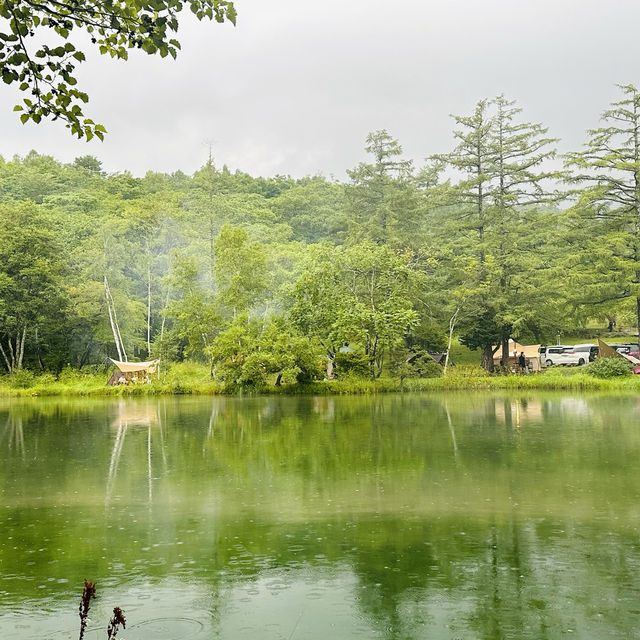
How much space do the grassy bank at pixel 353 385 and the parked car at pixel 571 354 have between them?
4.15 m

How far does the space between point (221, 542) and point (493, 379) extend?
88.1ft

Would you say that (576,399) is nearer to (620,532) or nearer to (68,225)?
(620,532)

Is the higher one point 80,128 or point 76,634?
point 80,128

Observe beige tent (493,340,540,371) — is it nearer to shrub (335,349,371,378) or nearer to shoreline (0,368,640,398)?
shoreline (0,368,640,398)

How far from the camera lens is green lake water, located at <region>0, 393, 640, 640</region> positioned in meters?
5.10

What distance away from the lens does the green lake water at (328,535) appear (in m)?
5.10

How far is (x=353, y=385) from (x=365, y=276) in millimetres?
5851

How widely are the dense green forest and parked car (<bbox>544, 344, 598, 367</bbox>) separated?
841 millimetres

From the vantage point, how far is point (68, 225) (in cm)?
4572

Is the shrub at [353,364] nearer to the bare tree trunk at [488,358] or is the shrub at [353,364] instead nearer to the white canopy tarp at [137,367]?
the bare tree trunk at [488,358]

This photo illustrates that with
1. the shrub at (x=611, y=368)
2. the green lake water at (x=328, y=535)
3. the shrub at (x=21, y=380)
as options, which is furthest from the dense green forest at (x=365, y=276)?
the green lake water at (x=328, y=535)

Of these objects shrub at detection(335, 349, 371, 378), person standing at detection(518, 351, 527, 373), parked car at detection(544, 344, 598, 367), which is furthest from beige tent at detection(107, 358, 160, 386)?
parked car at detection(544, 344, 598, 367)

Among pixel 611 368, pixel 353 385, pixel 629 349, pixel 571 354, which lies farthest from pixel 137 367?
pixel 629 349

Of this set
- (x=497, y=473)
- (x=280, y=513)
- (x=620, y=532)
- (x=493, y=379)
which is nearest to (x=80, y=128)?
(x=280, y=513)
